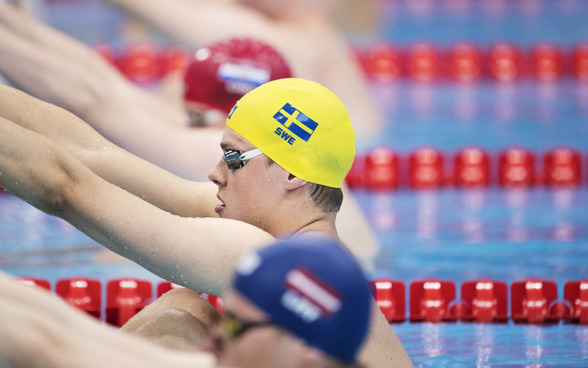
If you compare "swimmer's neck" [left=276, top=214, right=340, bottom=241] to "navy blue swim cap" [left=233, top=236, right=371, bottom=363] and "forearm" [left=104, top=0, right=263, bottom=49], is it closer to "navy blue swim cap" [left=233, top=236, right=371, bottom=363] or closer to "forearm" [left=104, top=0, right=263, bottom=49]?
"navy blue swim cap" [left=233, top=236, right=371, bottom=363]

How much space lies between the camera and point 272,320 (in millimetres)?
1562

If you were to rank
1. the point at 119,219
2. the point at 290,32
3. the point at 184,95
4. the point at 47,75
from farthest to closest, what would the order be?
the point at 290,32 → the point at 184,95 → the point at 47,75 → the point at 119,219

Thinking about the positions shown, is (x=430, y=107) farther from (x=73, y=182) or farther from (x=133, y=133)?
(x=73, y=182)

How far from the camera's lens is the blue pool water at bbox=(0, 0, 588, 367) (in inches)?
140

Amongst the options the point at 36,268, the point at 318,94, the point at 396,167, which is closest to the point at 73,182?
the point at 318,94

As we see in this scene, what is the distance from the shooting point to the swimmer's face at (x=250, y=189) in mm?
2572

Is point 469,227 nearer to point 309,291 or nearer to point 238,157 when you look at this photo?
point 238,157

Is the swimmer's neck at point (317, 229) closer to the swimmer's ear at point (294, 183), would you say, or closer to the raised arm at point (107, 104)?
the swimmer's ear at point (294, 183)

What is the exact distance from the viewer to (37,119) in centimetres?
251

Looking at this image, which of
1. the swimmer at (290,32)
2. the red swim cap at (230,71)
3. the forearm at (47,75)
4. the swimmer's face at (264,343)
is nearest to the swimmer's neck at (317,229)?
the swimmer's face at (264,343)

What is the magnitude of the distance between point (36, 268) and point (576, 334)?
2.28 meters

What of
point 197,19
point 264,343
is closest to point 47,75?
point 264,343

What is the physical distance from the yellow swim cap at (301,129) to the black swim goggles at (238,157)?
2cm

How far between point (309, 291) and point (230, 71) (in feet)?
8.44
